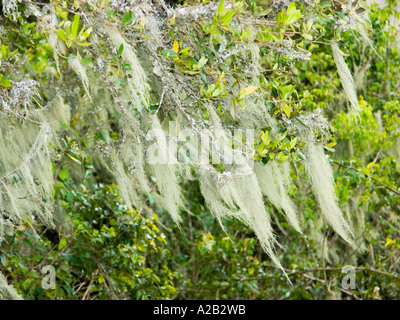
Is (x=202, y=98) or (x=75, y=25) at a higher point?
(x=75, y=25)

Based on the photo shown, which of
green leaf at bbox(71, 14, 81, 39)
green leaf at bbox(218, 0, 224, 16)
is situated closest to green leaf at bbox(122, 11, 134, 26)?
green leaf at bbox(71, 14, 81, 39)

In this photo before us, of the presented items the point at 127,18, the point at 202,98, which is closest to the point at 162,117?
the point at 202,98

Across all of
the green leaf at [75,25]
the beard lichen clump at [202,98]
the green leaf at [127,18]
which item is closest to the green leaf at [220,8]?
the beard lichen clump at [202,98]

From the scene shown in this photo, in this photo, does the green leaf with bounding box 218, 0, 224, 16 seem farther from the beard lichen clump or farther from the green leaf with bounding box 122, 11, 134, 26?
the green leaf with bounding box 122, 11, 134, 26

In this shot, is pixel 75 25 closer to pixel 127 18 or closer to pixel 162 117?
pixel 127 18

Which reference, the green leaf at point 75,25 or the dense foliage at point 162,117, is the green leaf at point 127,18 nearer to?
the dense foliage at point 162,117

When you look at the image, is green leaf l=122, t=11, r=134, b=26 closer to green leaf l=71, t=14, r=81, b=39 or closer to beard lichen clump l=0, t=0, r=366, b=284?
beard lichen clump l=0, t=0, r=366, b=284

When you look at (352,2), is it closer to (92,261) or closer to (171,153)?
(171,153)

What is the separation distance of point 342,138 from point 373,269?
3.12ft

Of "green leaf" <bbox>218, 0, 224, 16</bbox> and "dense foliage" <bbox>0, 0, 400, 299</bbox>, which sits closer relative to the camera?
"green leaf" <bbox>218, 0, 224, 16</bbox>

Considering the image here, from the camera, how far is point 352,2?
2604 mm

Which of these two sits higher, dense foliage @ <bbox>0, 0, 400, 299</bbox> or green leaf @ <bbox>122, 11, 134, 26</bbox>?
green leaf @ <bbox>122, 11, 134, 26</bbox>

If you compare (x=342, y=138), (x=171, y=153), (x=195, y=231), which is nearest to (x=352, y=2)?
(x=171, y=153)

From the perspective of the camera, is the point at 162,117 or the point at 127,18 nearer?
the point at 127,18
